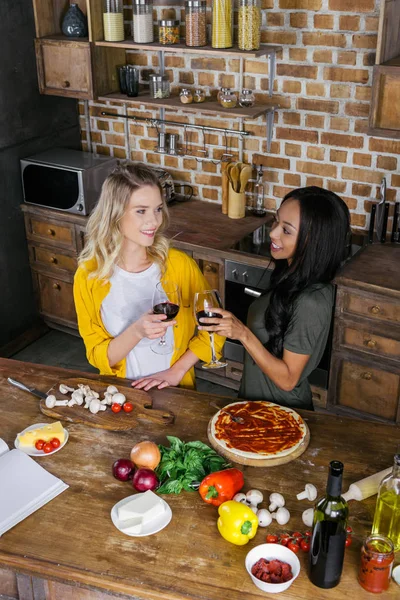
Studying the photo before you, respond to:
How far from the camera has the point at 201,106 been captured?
3.94 m

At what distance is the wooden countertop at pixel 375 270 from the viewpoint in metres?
3.24

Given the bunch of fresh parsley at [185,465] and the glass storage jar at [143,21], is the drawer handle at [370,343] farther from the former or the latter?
the glass storage jar at [143,21]

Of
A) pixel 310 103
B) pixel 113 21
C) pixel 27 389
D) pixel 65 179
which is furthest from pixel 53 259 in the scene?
pixel 27 389

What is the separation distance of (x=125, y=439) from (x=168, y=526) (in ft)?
1.29

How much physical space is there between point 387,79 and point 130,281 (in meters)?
1.69

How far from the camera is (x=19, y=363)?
251cm

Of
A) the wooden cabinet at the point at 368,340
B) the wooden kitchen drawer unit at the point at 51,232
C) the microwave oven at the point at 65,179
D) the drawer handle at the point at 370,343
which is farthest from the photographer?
the wooden kitchen drawer unit at the point at 51,232

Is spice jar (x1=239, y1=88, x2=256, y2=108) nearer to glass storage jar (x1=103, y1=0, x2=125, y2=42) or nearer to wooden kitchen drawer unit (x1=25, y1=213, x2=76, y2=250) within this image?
glass storage jar (x1=103, y1=0, x2=125, y2=42)

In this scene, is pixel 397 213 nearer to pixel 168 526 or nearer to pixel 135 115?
pixel 135 115

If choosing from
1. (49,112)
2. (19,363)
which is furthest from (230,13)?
(19,363)

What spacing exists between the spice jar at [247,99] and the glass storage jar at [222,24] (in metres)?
0.28

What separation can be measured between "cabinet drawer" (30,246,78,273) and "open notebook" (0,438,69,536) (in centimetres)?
259

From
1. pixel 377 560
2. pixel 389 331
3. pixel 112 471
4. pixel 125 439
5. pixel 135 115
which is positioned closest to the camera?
pixel 377 560

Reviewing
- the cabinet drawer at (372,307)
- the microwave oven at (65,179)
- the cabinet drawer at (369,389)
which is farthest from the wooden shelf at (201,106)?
the cabinet drawer at (369,389)
